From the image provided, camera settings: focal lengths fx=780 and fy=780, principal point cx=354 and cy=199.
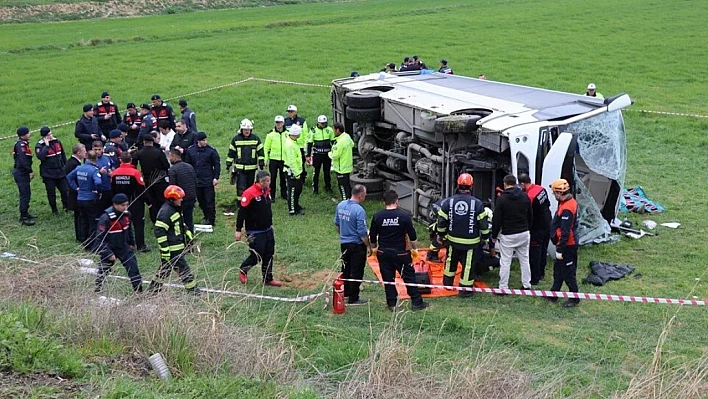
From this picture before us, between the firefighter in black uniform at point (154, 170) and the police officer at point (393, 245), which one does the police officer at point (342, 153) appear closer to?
the firefighter in black uniform at point (154, 170)

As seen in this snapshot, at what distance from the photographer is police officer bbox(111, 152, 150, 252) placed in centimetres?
1174

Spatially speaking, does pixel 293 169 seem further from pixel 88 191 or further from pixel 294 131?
pixel 88 191

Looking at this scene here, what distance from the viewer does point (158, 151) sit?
12.6m

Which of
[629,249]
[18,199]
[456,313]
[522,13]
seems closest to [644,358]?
[456,313]

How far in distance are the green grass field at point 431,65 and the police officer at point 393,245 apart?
327mm

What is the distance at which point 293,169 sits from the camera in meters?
13.5

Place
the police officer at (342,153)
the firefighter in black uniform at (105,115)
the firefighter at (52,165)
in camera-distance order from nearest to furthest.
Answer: the firefighter at (52,165)
the police officer at (342,153)
the firefighter in black uniform at (105,115)

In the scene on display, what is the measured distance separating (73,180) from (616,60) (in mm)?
22672

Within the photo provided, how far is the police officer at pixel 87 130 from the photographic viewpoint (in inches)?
605

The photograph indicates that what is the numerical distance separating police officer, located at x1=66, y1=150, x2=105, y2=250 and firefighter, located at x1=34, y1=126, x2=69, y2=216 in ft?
4.33

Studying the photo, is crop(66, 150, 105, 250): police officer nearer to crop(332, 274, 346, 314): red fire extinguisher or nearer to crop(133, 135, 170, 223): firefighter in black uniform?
crop(133, 135, 170, 223): firefighter in black uniform

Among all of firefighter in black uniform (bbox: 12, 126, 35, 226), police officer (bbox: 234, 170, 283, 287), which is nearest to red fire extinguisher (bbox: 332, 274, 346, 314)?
police officer (bbox: 234, 170, 283, 287)

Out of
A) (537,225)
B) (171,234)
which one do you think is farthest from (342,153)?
(171,234)

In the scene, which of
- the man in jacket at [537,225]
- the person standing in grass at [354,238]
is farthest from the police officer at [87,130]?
the man in jacket at [537,225]
